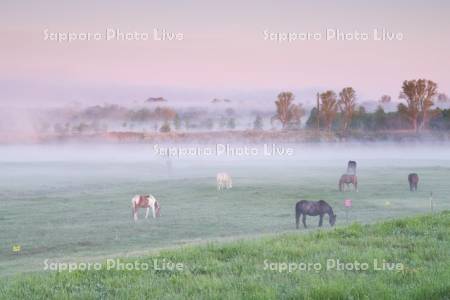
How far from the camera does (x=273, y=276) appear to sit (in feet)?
40.6

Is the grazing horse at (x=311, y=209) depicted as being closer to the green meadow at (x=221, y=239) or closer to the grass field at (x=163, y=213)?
the grass field at (x=163, y=213)

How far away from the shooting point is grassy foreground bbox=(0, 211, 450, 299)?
35.7ft

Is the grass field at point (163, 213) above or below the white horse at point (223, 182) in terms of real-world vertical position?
below

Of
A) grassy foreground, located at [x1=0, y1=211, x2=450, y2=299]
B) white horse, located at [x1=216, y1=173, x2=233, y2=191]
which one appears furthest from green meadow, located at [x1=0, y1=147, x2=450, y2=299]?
white horse, located at [x1=216, y1=173, x2=233, y2=191]

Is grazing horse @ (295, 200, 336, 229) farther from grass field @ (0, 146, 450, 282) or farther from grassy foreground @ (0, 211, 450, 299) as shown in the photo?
grassy foreground @ (0, 211, 450, 299)

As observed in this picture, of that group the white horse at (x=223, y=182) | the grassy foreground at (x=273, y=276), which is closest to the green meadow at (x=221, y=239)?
the grassy foreground at (x=273, y=276)

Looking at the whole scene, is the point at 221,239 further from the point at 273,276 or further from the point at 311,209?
the point at 273,276

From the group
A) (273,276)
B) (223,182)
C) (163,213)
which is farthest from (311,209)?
(223,182)

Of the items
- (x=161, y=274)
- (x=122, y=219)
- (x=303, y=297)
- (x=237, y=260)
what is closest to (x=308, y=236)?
(x=237, y=260)

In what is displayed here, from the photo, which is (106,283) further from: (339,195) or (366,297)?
(339,195)

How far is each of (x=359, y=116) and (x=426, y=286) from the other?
4525 inches

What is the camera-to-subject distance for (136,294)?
1118 cm

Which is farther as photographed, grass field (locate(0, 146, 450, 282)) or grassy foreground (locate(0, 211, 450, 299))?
grass field (locate(0, 146, 450, 282))

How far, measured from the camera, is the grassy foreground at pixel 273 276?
10891 mm
